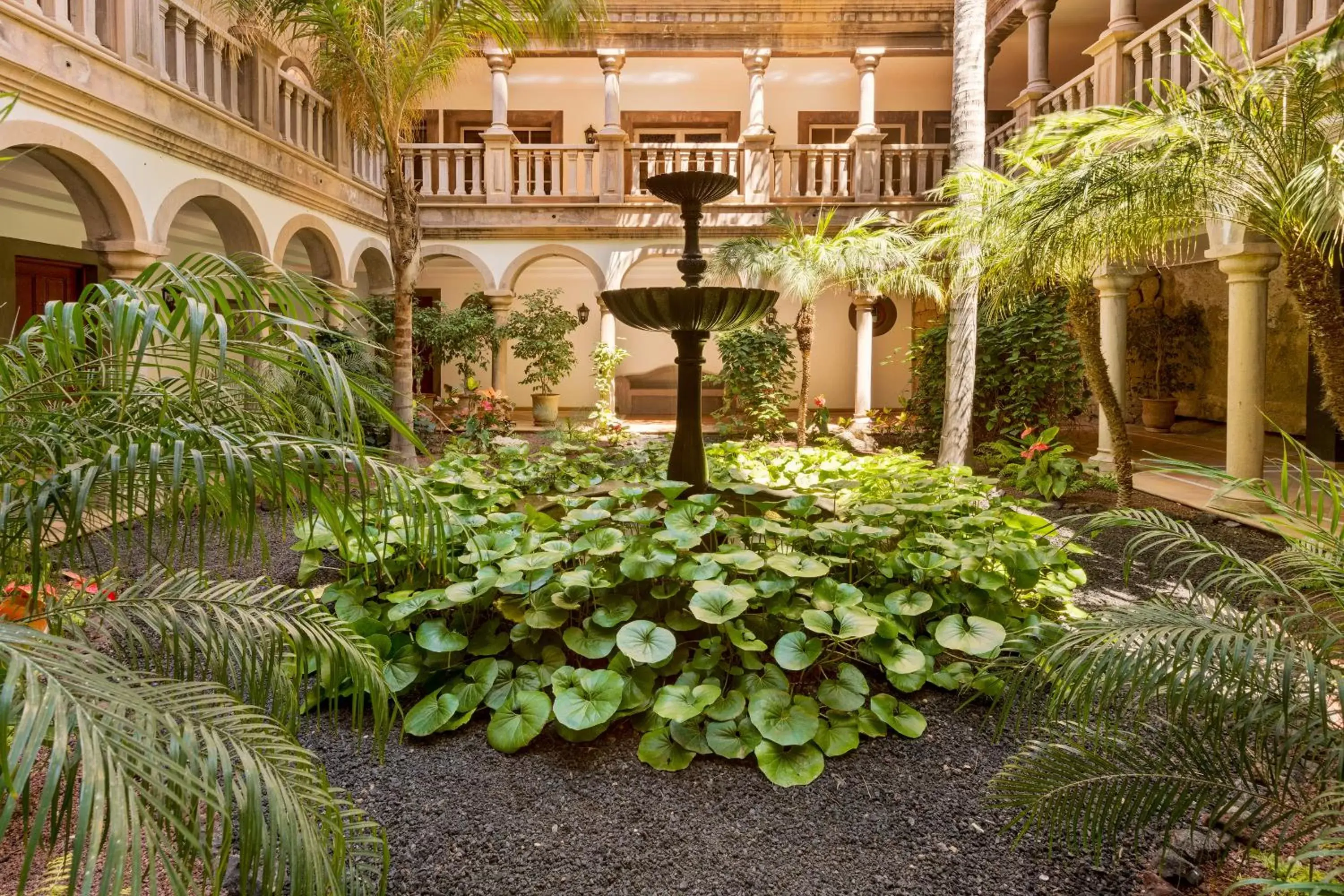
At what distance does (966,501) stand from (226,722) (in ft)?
13.0

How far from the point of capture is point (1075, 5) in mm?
11398

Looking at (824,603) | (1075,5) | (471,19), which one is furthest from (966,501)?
(1075,5)

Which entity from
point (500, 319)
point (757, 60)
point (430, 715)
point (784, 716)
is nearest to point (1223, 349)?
point (757, 60)

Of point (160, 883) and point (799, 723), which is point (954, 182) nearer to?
point (799, 723)

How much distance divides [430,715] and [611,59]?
11044 millimetres

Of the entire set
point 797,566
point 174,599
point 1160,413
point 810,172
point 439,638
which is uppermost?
point 810,172

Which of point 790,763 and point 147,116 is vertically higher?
point 147,116

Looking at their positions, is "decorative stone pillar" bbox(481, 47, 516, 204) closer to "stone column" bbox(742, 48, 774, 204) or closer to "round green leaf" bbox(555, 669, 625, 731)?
"stone column" bbox(742, 48, 774, 204)

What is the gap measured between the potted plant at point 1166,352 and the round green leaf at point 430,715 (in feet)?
39.6

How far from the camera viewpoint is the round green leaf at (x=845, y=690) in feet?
9.64

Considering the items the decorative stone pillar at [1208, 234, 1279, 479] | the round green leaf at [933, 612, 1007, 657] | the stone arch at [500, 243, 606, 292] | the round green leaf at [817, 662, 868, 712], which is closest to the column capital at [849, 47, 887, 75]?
the stone arch at [500, 243, 606, 292]

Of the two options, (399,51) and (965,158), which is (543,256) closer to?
(399,51)

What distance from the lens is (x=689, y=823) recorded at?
8.00ft

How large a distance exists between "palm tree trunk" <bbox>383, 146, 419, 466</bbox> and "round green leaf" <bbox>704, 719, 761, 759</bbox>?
18.1 ft
